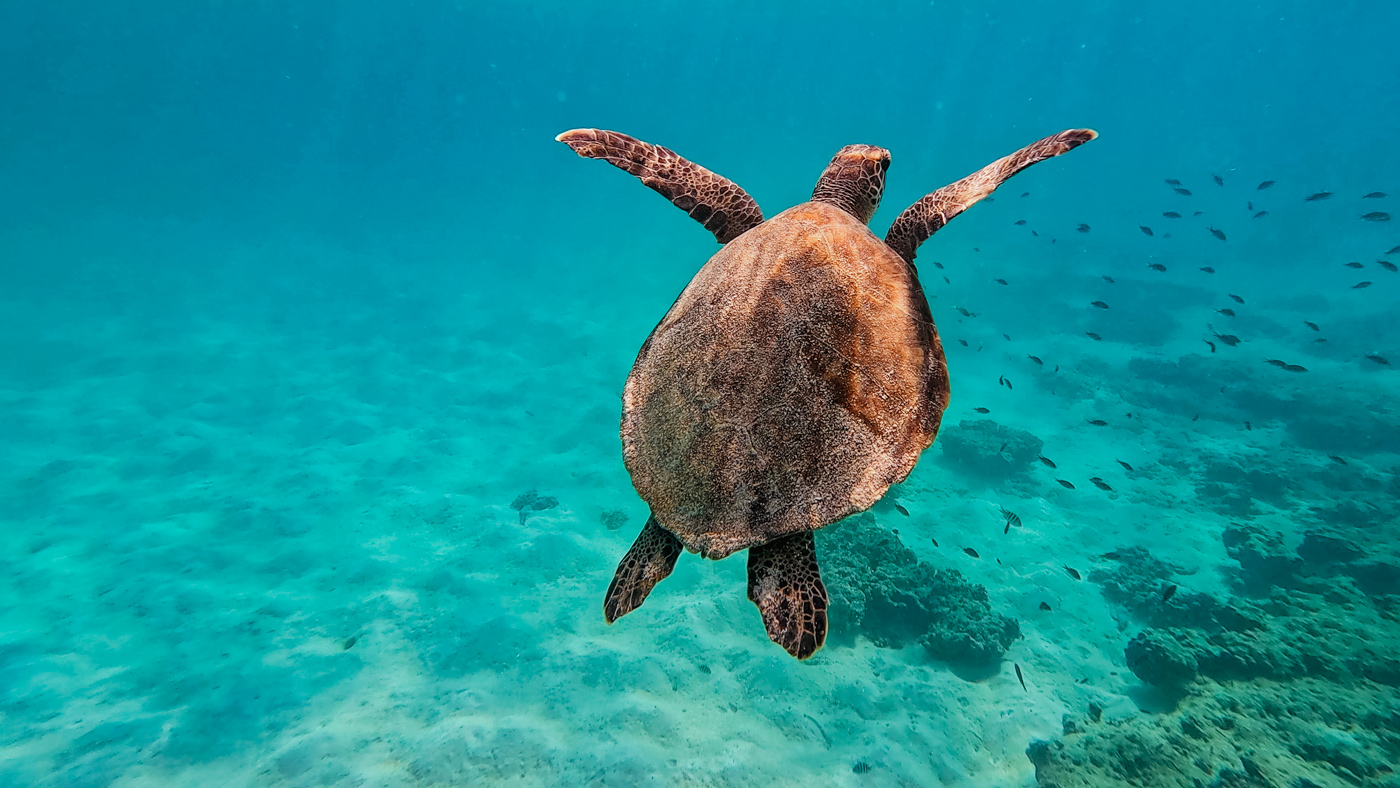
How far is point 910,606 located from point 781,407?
26.0 feet

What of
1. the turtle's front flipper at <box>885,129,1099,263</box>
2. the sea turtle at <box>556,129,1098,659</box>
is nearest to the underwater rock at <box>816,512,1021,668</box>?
the sea turtle at <box>556,129,1098,659</box>

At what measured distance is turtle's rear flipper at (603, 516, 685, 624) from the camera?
10.0 feet

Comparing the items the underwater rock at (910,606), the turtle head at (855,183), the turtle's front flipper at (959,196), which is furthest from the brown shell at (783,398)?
the underwater rock at (910,606)

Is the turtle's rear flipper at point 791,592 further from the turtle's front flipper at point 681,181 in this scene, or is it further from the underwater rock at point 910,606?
the underwater rock at point 910,606

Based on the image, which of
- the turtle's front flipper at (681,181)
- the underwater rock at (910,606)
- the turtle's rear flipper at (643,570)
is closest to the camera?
the turtle's rear flipper at (643,570)

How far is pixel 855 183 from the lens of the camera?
4453mm

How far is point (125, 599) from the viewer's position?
1034 cm

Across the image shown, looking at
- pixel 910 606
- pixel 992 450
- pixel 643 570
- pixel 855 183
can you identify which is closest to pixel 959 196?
pixel 855 183

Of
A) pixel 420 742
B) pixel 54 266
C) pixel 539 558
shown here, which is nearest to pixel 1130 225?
pixel 539 558

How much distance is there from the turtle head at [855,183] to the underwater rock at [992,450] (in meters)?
11.6

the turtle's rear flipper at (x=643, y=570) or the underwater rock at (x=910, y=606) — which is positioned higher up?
the turtle's rear flipper at (x=643, y=570)

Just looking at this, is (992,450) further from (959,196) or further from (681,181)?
(681,181)

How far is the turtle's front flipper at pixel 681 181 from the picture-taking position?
4145mm

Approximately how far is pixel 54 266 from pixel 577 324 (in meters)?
35.2
